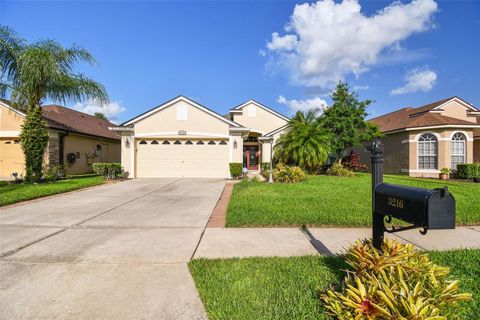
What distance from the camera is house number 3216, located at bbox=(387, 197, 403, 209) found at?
2588mm

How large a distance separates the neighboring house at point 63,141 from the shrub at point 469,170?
967 inches

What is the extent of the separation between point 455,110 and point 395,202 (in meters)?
23.5

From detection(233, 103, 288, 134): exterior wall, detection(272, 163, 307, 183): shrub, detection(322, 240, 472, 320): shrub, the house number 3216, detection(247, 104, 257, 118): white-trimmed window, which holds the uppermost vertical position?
detection(247, 104, 257, 118): white-trimmed window

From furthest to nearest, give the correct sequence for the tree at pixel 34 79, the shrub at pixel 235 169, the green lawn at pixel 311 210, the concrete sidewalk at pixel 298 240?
the shrub at pixel 235 169 < the tree at pixel 34 79 < the green lawn at pixel 311 210 < the concrete sidewalk at pixel 298 240

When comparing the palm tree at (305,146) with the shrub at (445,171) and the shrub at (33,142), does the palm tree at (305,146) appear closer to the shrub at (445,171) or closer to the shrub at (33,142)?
the shrub at (445,171)

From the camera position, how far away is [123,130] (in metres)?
17.1

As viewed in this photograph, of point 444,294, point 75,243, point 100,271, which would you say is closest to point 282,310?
point 444,294

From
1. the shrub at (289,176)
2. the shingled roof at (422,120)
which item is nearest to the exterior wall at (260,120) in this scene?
the shingled roof at (422,120)

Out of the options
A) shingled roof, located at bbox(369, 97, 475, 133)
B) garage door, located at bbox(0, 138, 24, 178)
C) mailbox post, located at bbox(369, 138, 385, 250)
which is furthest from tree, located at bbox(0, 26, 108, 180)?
shingled roof, located at bbox(369, 97, 475, 133)

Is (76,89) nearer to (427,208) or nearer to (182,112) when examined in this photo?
(182,112)

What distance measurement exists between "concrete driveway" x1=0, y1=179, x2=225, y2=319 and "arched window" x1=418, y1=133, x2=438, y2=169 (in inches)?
661

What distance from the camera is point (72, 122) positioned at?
69.1ft

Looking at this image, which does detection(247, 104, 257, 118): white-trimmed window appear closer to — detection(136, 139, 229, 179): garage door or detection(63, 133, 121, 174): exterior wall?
detection(136, 139, 229, 179): garage door

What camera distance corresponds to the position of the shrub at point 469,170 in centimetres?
1535
